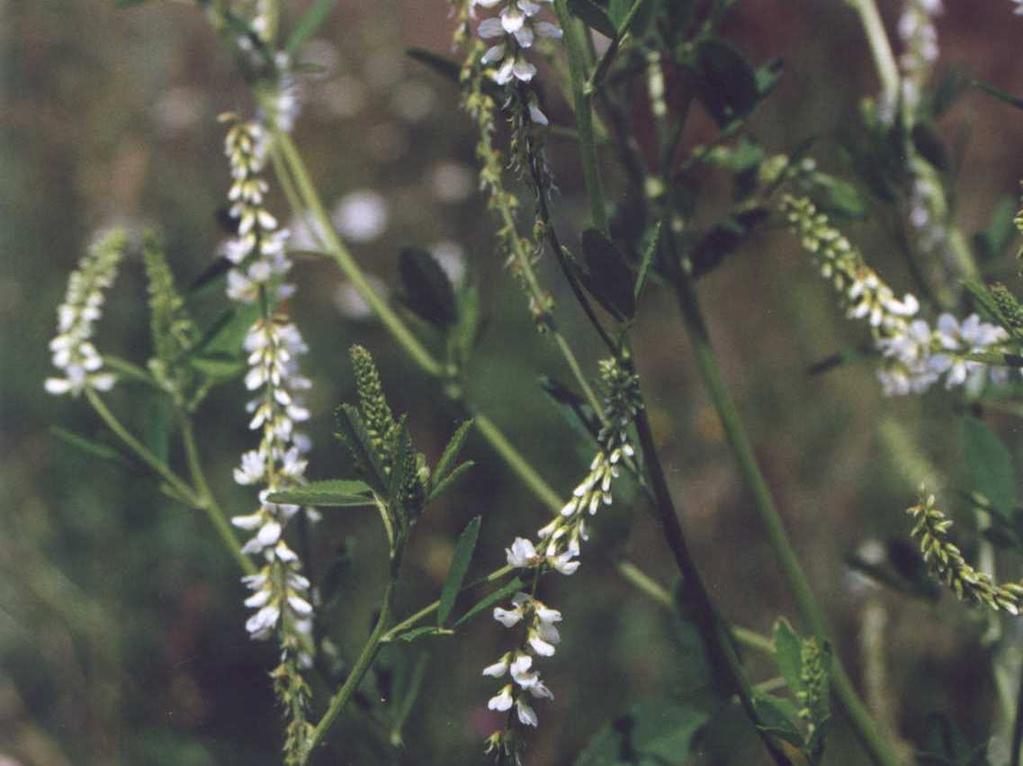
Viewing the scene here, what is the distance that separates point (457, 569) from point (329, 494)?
0.11 meters

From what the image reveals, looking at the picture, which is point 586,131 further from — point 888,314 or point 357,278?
point 357,278

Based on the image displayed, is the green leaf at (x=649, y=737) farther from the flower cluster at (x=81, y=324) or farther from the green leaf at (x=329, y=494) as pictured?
the flower cluster at (x=81, y=324)

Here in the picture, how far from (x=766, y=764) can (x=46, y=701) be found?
4.97 ft

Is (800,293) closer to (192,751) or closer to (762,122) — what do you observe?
(762,122)

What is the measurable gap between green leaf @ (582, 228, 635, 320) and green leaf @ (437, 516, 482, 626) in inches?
7.8

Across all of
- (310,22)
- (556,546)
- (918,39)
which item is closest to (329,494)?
(556,546)

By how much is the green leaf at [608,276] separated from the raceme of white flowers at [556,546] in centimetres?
5

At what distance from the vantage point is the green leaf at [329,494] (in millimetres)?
852

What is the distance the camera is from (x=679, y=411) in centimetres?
339

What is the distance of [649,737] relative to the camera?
3.74 ft

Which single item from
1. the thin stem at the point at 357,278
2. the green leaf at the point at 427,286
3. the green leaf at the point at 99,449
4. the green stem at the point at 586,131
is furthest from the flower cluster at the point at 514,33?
the green leaf at the point at 99,449

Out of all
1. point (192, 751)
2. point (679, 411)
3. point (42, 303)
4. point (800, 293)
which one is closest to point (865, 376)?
point (800, 293)

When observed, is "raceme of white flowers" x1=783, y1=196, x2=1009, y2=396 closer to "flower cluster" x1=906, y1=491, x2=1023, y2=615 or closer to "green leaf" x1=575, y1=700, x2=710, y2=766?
"flower cluster" x1=906, y1=491, x2=1023, y2=615

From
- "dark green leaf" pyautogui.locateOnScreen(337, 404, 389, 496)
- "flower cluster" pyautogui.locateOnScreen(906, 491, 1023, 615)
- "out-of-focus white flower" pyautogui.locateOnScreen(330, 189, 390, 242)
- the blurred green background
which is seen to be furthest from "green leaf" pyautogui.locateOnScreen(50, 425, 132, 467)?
"out-of-focus white flower" pyautogui.locateOnScreen(330, 189, 390, 242)
